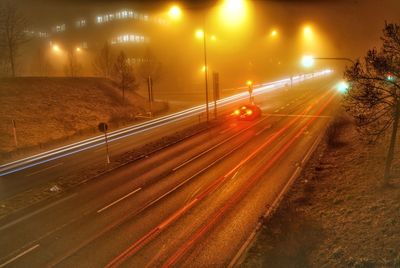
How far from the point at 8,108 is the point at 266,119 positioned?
2530 centimetres

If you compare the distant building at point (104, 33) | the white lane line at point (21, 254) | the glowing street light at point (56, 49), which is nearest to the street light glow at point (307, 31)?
the distant building at point (104, 33)

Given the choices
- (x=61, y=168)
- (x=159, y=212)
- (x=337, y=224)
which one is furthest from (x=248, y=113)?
(x=337, y=224)

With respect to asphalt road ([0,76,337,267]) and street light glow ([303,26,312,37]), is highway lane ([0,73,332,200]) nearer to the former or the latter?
asphalt road ([0,76,337,267])

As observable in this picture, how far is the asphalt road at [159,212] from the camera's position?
952 centimetres

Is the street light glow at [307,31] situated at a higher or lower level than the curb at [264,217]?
higher

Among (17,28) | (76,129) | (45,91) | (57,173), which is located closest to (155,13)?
(17,28)

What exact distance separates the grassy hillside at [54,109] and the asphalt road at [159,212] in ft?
28.0

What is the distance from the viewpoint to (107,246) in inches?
392

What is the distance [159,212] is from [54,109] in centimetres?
2379

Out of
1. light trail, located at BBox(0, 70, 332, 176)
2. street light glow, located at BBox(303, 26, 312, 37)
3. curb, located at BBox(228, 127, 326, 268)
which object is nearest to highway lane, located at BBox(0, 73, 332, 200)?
light trail, located at BBox(0, 70, 332, 176)

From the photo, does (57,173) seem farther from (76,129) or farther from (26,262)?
(76,129)

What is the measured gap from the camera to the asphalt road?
31.2ft

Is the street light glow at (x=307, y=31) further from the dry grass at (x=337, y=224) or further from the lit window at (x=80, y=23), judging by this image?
the lit window at (x=80, y=23)

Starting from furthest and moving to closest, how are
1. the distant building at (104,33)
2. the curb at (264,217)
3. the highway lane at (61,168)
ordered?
the distant building at (104,33) → the highway lane at (61,168) → the curb at (264,217)
